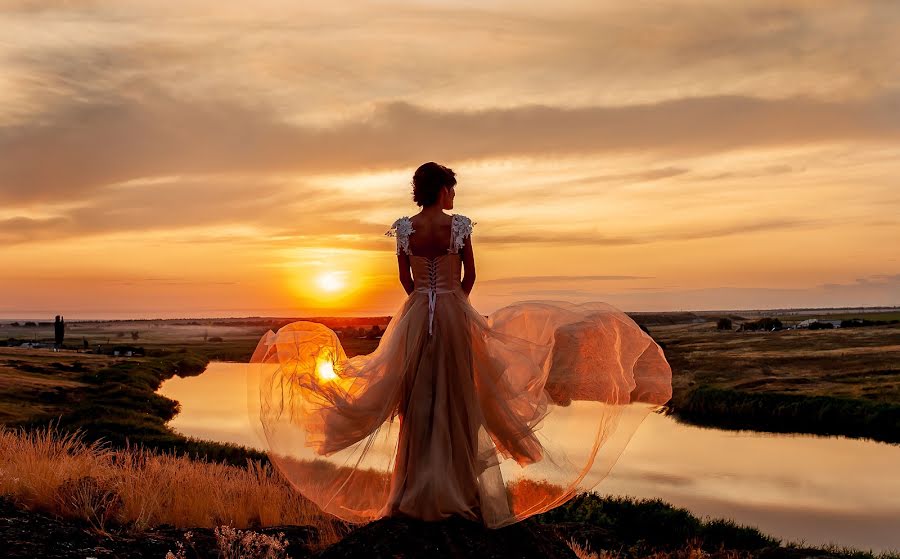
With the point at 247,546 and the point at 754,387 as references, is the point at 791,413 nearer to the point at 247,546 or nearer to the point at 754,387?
the point at 754,387

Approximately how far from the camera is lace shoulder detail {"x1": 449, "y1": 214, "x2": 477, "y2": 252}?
30.0 ft

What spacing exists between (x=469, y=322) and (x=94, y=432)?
2713 cm

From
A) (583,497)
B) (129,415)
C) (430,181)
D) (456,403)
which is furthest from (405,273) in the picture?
(129,415)

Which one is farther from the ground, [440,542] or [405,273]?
[405,273]

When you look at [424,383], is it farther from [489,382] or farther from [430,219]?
[430,219]

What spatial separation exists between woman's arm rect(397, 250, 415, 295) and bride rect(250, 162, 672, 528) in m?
0.01

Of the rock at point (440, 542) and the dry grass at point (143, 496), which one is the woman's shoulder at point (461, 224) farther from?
the dry grass at point (143, 496)

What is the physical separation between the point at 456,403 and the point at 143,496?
19.1 ft

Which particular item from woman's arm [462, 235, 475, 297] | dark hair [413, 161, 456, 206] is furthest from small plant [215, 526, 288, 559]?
dark hair [413, 161, 456, 206]

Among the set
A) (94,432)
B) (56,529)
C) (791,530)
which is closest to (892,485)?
(791,530)

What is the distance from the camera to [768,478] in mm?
28797

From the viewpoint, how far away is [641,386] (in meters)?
9.77

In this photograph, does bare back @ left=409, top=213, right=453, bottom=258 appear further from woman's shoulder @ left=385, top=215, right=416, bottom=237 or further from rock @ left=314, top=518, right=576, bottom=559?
rock @ left=314, top=518, right=576, bottom=559

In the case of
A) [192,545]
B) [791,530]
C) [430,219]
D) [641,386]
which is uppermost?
[430,219]
